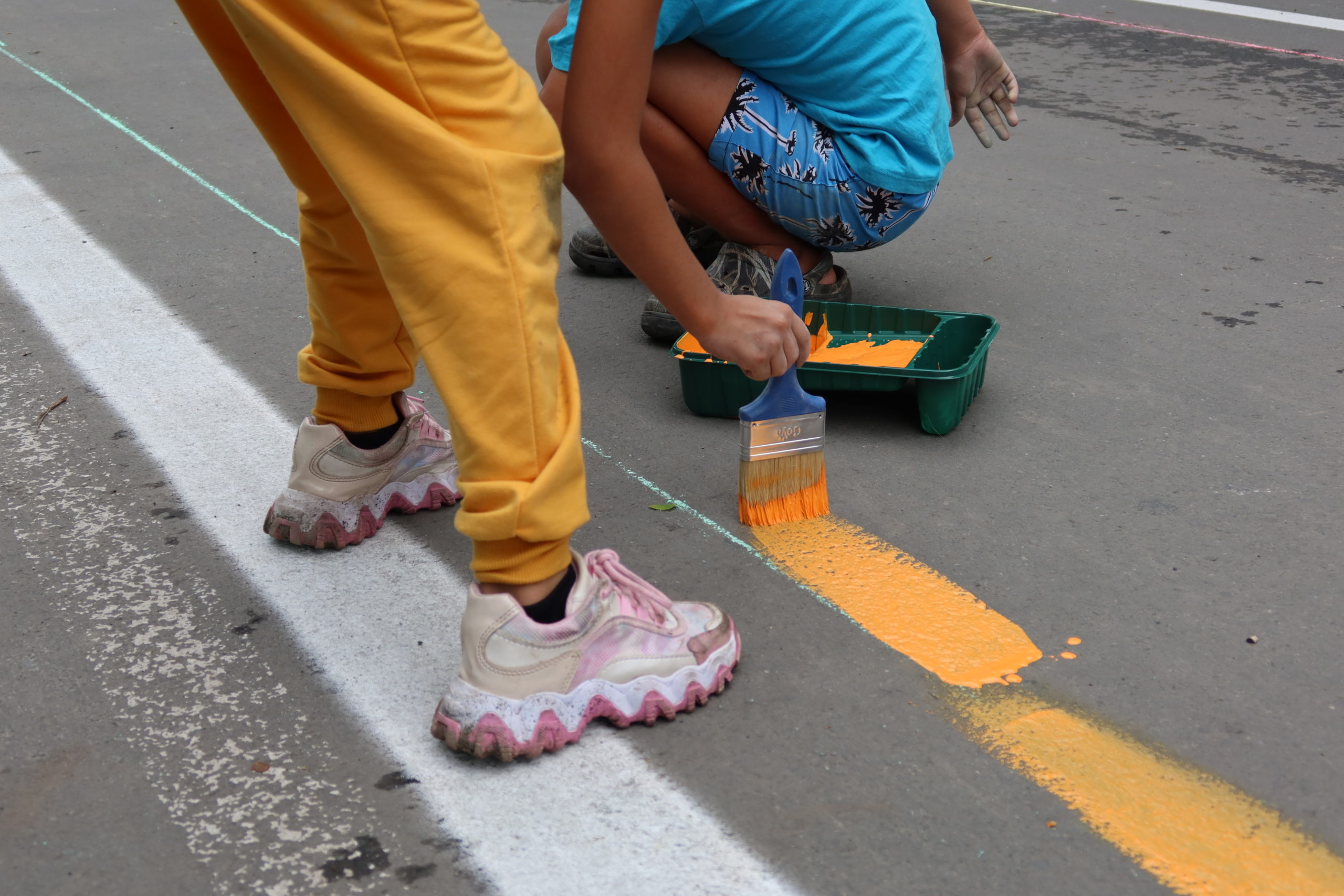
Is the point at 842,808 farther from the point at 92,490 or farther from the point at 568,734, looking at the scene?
the point at 92,490

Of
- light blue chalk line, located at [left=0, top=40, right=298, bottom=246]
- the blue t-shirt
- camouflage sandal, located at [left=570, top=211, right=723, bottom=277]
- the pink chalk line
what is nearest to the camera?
the blue t-shirt

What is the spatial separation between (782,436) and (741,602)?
311 mm

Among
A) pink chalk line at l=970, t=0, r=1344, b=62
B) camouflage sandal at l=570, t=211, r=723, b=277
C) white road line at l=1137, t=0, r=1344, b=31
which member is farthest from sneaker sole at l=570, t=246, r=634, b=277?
white road line at l=1137, t=0, r=1344, b=31

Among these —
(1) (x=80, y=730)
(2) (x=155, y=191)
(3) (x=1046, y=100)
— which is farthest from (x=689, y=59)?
(3) (x=1046, y=100)

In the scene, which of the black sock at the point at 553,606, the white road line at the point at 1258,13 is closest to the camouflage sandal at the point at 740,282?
the black sock at the point at 553,606

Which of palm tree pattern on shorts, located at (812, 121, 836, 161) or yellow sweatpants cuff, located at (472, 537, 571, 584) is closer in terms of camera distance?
yellow sweatpants cuff, located at (472, 537, 571, 584)

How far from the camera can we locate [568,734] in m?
1.56

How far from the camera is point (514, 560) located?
4.86ft

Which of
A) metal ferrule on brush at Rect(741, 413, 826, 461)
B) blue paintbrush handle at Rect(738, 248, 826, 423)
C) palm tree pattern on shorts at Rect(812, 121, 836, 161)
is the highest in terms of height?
palm tree pattern on shorts at Rect(812, 121, 836, 161)

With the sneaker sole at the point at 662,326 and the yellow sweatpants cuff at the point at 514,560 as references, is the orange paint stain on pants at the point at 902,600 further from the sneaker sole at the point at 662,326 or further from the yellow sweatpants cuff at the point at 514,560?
the sneaker sole at the point at 662,326

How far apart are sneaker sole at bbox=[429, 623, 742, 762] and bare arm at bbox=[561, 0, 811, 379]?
1.60 feet

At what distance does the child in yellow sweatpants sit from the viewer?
133 centimetres

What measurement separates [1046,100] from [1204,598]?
3.76 metres

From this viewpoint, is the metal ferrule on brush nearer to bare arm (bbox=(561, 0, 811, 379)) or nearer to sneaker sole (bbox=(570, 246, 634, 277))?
bare arm (bbox=(561, 0, 811, 379))
